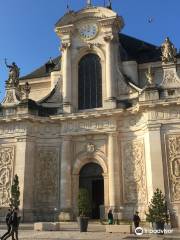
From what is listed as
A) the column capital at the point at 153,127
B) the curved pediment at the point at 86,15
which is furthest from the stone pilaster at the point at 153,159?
the curved pediment at the point at 86,15

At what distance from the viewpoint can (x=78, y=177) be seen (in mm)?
25078

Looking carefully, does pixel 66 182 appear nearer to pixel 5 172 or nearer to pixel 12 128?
pixel 5 172

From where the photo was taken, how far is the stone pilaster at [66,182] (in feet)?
78.4

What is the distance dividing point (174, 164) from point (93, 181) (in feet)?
20.6

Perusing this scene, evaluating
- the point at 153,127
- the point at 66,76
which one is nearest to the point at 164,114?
the point at 153,127

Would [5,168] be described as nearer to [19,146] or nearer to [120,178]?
[19,146]

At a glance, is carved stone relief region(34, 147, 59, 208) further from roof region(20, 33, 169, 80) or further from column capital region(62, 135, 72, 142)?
roof region(20, 33, 169, 80)

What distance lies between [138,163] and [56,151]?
20.1ft

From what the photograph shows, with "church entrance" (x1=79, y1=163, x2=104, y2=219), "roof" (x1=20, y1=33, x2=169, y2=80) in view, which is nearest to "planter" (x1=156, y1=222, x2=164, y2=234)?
"church entrance" (x1=79, y1=163, x2=104, y2=219)

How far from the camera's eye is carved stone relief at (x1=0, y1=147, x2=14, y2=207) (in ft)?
81.1

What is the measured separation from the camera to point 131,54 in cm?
2995

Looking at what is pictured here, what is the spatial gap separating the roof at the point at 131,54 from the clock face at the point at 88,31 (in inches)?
109

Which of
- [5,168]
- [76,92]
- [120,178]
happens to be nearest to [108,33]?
[76,92]

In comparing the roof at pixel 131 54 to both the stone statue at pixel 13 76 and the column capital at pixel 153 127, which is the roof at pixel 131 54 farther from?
the column capital at pixel 153 127
